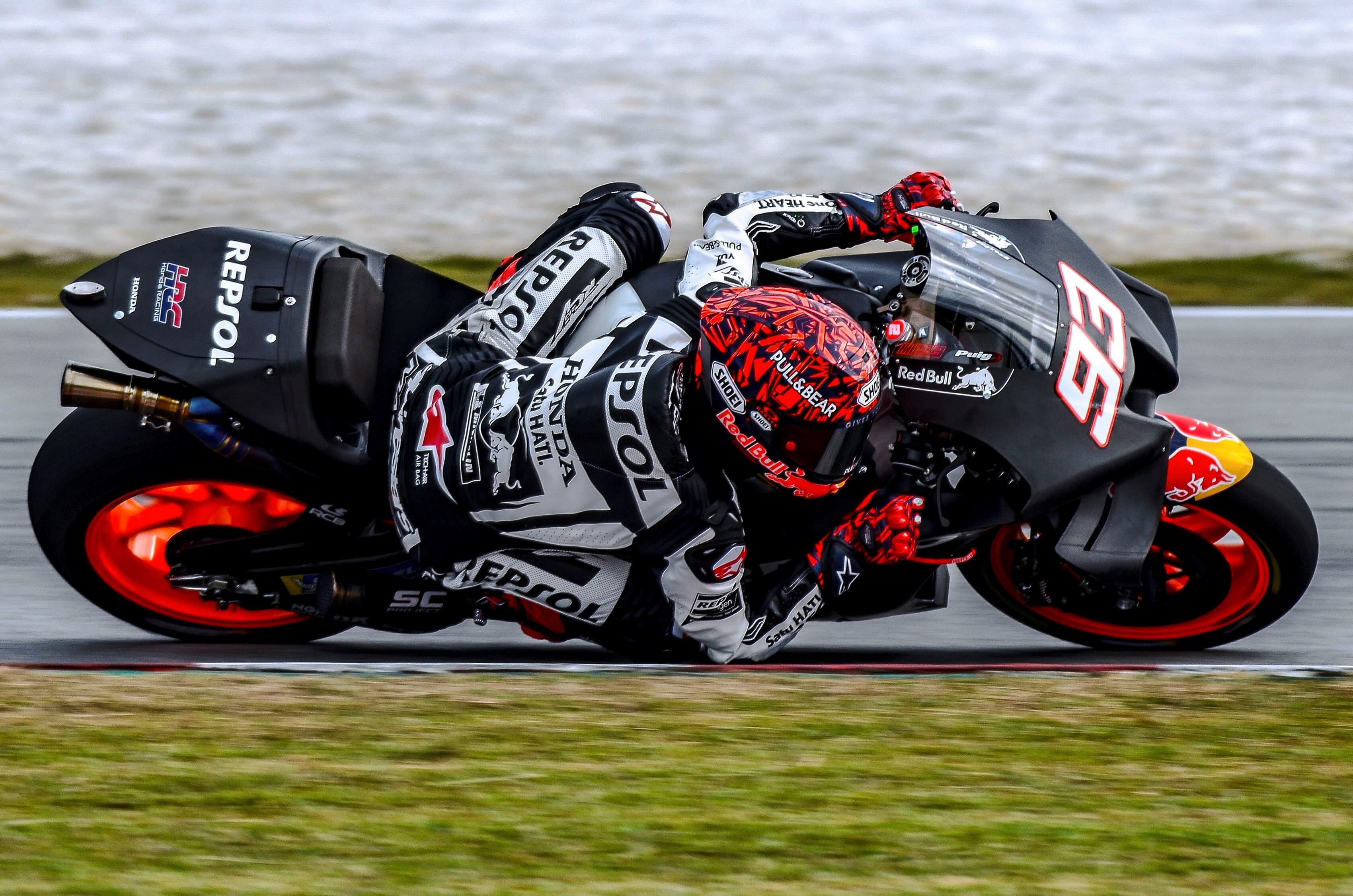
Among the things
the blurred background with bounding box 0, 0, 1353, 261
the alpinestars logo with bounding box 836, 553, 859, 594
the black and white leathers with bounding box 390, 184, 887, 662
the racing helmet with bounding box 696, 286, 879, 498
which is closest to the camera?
the racing helmet with bounding box 696, 286, 879, 498

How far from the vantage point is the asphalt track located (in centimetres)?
435

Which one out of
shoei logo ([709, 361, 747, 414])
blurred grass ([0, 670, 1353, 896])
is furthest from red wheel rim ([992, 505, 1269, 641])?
shoei logo ([709, 361, 747, 414])

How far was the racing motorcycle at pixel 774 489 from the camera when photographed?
11.5 feet

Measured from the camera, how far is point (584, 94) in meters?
9.35

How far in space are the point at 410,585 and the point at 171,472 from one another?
66cm

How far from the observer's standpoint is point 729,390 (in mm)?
3248

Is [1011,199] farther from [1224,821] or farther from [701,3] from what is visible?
Result: [1224,821]

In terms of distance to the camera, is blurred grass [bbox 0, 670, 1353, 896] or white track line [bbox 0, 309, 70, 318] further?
white track line [bbox 0, 309, 70, 318]

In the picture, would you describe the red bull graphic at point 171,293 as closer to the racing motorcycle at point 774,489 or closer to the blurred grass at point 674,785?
the racing motorcycle at point 774,489

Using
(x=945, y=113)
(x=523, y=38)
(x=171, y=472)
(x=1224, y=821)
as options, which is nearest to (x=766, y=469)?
(x=1224, y=821)

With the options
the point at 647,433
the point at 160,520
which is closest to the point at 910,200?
the point at 647,433

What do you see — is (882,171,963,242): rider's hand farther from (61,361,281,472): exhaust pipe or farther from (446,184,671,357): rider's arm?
(61,361,281,472): exhaust pipe

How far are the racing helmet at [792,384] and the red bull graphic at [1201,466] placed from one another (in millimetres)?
870

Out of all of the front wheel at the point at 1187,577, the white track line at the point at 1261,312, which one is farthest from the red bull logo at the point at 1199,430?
the white track line at the point at 1261,312
